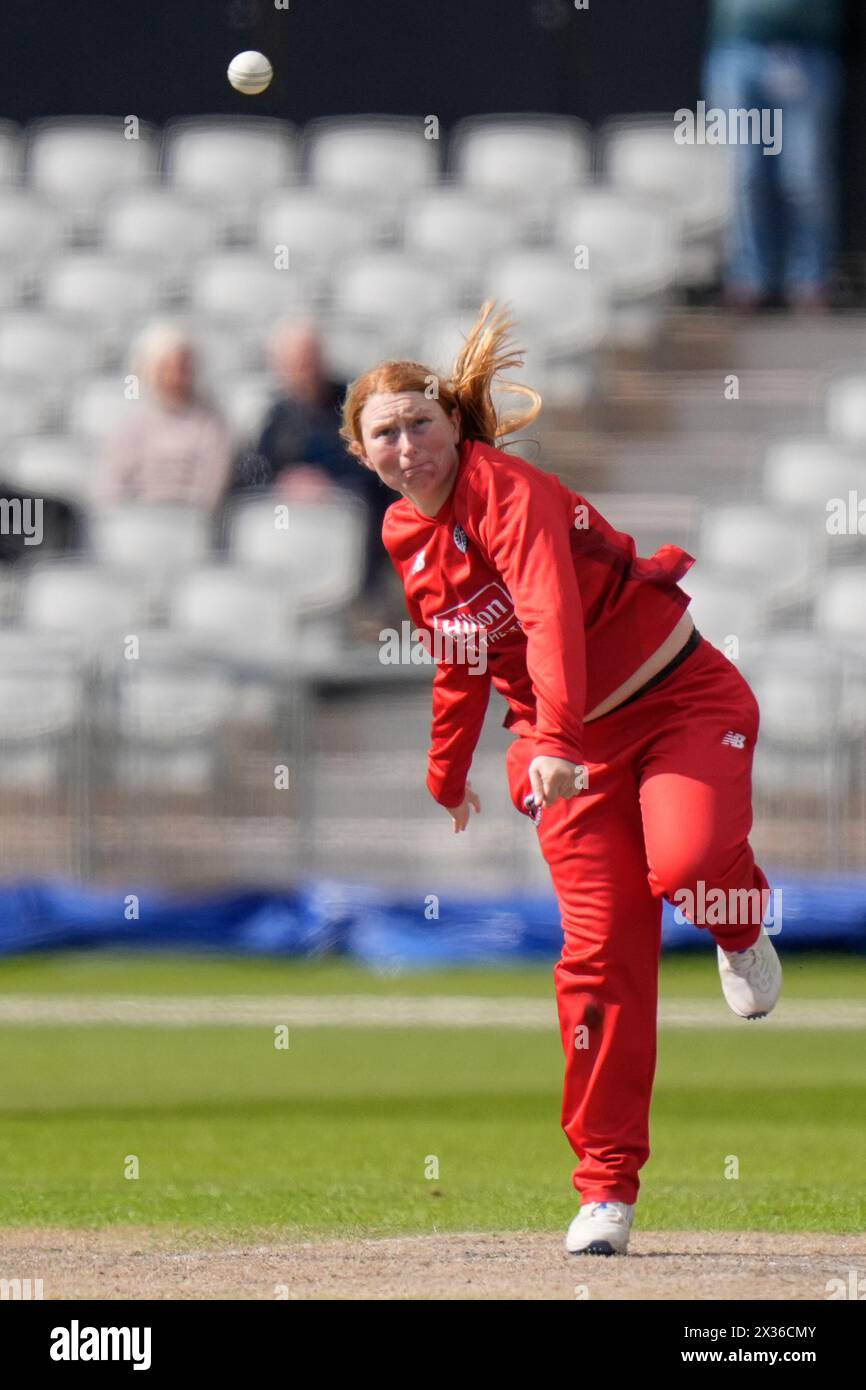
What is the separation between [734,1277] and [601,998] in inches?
29.8

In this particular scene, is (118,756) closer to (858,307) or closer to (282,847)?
(282,847)

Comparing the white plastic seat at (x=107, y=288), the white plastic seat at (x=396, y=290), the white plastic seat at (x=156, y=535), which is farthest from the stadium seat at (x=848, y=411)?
the white plastic seat at (x=107, y=288)

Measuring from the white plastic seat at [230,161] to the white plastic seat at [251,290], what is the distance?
98cm

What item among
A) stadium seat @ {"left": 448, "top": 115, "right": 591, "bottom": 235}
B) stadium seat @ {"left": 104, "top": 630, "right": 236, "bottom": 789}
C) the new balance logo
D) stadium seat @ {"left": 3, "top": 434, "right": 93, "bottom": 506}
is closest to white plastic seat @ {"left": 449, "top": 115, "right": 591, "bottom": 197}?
stadium seat @ {"left": 448, "top": 115, "right": 591, "bottom": 235}

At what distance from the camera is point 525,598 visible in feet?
18.4

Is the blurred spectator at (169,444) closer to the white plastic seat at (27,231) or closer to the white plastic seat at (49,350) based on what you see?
the white plastic seat at (49,350)

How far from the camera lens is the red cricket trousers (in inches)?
233

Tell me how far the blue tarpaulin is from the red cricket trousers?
23.8ft

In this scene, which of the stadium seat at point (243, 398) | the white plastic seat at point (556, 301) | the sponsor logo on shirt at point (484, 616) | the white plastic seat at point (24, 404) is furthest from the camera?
the white plastic seat at point (24, 404)

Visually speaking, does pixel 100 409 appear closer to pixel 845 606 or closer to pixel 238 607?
pixel 238 607

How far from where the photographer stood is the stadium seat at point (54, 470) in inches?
663

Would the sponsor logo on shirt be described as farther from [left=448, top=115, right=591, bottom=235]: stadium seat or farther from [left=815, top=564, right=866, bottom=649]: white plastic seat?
[left=448, top=115, right=591, bottom=235]: stadium seat

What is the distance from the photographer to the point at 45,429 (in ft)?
59.1

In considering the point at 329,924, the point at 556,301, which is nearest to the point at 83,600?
the point at 329,924
